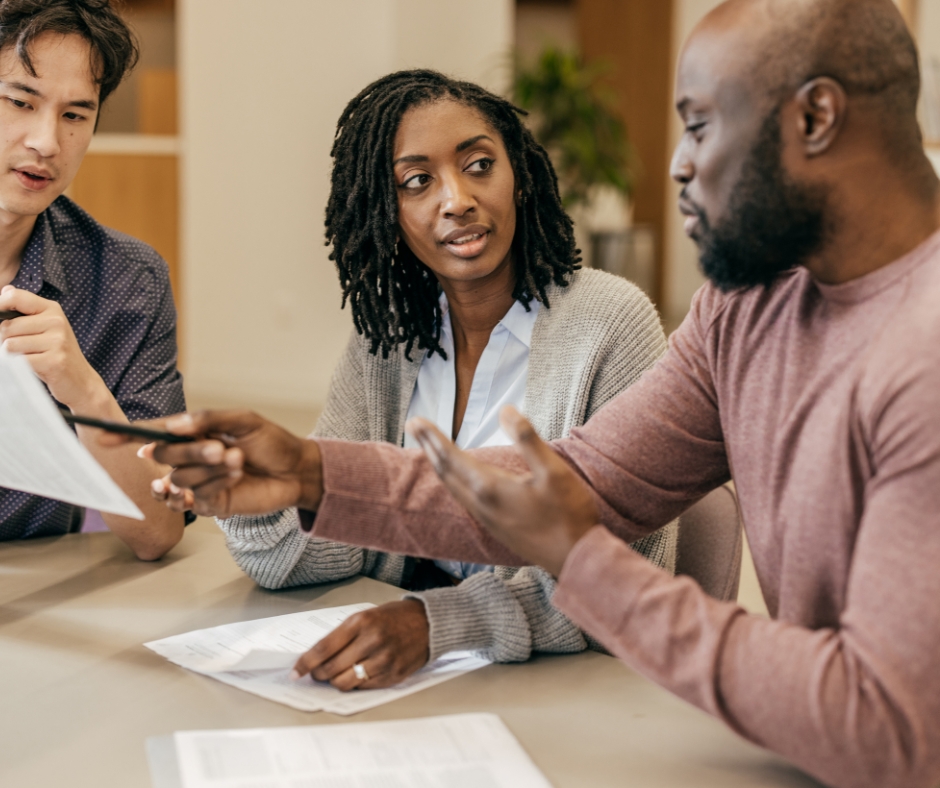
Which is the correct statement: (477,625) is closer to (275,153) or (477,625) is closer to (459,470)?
(459,470)

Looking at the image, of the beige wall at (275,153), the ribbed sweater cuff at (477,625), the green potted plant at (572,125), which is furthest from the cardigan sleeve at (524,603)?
the green potted plant at (572,125)

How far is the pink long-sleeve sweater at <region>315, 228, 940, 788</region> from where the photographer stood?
728mm

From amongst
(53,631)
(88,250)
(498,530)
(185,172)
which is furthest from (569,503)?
(185,172)

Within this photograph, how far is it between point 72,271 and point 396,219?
559mm

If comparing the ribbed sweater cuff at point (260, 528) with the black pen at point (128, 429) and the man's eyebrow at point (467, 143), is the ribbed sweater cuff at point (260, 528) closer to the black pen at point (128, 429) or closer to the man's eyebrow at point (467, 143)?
the black pen at point (128, 429)

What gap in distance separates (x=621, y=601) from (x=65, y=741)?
0.50 meters

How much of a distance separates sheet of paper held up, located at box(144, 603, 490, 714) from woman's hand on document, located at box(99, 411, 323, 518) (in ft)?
0.51

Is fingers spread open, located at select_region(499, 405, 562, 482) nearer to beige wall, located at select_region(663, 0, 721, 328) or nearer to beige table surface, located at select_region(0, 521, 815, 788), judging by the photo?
beige table surface, located at select_region(0, 521, 815, 788)

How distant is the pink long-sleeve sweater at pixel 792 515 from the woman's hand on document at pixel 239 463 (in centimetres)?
3

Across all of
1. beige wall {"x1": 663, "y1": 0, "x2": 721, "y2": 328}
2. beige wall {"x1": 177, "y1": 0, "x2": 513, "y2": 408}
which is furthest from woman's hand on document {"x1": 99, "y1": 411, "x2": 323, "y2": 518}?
beige wall {"x1": 663, "y1": 0, "x2": 721, "y2": 328}

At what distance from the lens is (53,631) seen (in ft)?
3.74

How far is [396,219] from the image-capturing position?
1518 millimetres

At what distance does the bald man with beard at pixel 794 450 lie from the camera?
0.73m

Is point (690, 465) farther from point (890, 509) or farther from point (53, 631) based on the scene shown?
point (53, 631)
